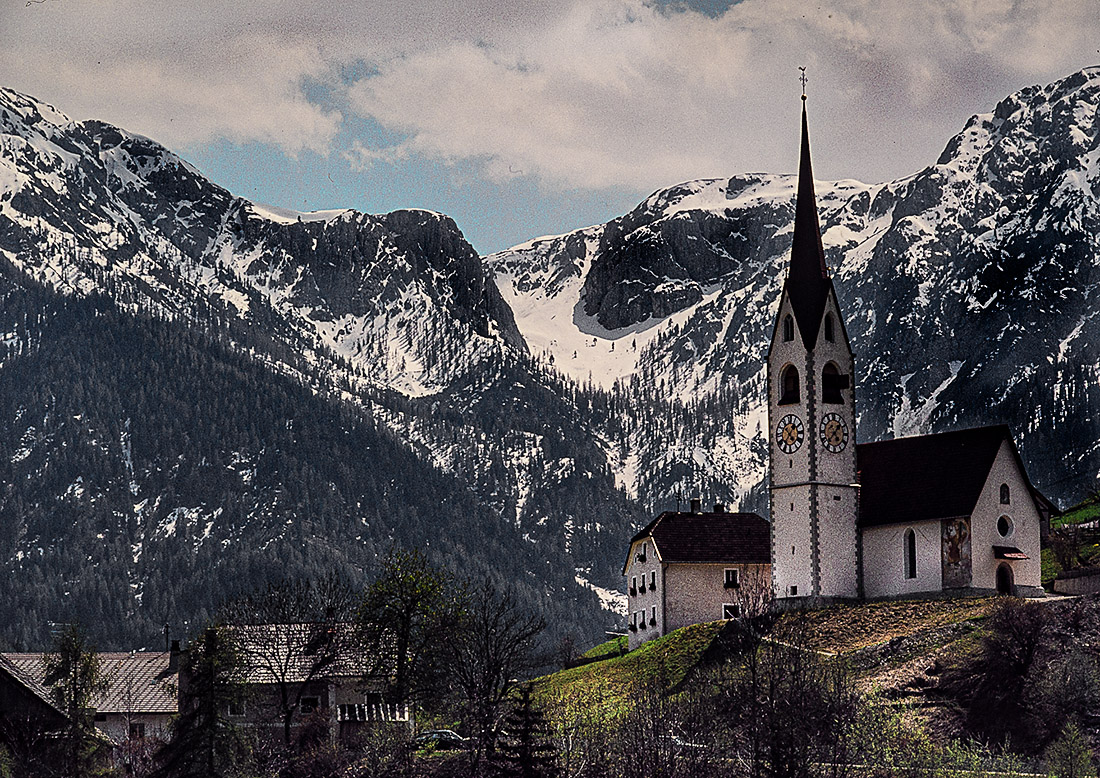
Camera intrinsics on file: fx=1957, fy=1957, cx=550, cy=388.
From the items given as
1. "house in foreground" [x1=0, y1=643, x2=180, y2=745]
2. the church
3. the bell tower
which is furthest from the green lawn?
"house in foreground" [x1=0, y1=643, x2=180, y2=745]

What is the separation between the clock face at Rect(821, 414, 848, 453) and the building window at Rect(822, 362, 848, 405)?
52.8 inches

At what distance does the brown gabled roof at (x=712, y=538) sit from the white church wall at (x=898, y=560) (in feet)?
55.7

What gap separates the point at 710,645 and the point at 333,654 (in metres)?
21.1

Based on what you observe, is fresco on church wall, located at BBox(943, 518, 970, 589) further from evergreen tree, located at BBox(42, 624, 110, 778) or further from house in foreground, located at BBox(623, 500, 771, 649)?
evergreen tree, located at BBox(42, 624, 110, 778)

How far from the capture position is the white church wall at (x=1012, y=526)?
356ft

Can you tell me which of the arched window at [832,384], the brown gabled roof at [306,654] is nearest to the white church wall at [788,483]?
the arched window at [832,384]

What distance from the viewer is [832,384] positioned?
117 metres

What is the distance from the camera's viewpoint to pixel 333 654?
360 ft

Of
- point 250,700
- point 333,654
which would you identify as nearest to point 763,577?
point 333,654

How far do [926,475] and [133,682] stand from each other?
51.6 metres

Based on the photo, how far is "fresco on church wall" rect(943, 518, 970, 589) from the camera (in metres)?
108

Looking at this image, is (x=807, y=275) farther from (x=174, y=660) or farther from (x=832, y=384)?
(x=174, y=660)

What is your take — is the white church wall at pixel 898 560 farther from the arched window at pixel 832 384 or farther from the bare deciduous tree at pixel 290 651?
the bare deciduous tree at pixel 290 651

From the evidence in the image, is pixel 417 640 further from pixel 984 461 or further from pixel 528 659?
pixel 984 461
